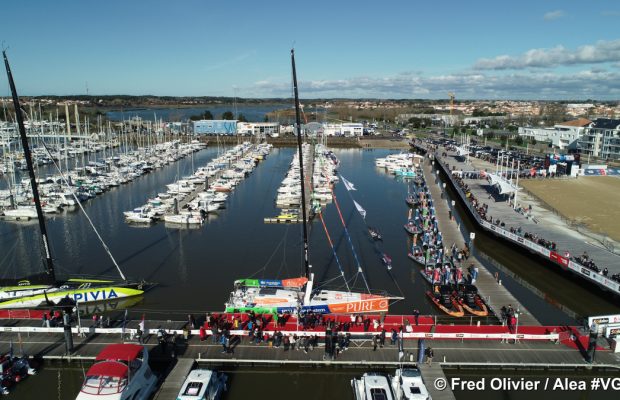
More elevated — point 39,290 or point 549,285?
point 39,290

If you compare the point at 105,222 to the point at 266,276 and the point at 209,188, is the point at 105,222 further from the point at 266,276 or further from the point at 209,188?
the point at 266,276

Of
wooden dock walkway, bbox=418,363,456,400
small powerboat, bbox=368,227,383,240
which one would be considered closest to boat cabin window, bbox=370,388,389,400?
wooden dock walkway, bbox=418,363,456,400

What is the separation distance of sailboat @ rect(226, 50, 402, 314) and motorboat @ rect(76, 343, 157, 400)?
723cm

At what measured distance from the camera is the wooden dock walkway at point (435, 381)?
623 inches

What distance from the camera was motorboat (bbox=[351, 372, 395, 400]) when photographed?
1521 centimetres

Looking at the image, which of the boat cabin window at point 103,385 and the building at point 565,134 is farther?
the building at point 565,134

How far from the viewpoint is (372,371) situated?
18.0 meters

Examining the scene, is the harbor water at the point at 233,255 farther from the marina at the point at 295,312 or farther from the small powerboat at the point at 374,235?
the small powerboat at the point at 374,235

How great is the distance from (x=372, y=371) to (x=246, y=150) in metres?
82.8

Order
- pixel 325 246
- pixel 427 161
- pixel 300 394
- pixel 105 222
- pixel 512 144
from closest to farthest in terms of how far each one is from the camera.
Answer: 1. pixel 300 394
2. pixel 325 246
3. pixel 105 222
4. pixel 427 161
5. pixel 512 144

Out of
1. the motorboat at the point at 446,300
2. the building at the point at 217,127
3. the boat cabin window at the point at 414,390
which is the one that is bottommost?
the motorboat at the point at 446,300

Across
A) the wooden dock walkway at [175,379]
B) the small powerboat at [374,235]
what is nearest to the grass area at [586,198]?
the small powerboat at [374,235]

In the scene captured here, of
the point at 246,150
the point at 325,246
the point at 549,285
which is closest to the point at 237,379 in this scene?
the point at 325,246

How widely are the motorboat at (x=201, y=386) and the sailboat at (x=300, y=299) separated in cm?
660
